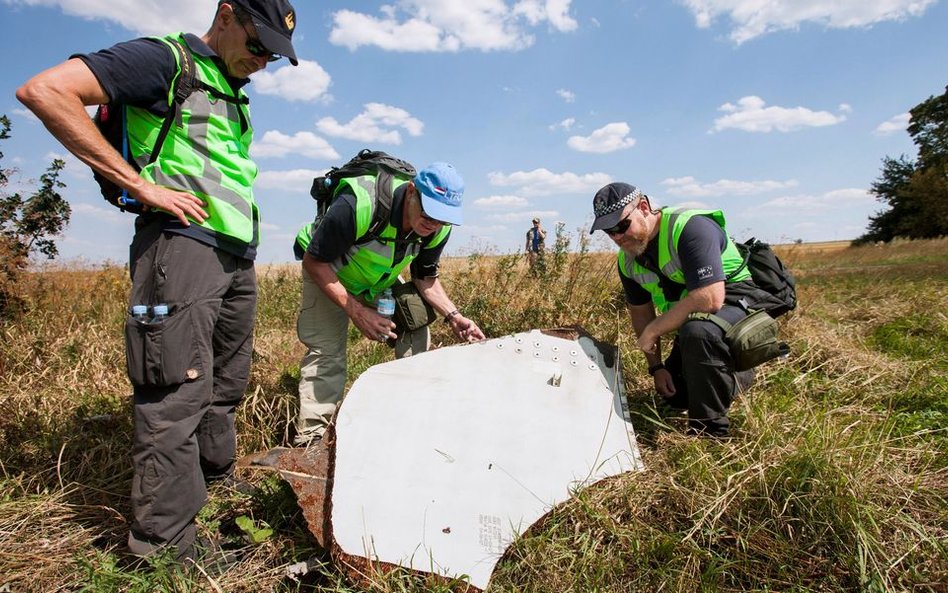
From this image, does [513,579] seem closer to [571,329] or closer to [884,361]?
[571,329]

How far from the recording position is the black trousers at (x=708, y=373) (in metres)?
2.46

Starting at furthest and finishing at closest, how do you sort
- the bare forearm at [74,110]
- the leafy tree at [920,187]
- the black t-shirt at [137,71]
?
the leafy tree at [920,187] → the black t-shirt at [137,71] → the bare forearm at [74,110]

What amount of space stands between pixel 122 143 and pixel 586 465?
2.19 meters

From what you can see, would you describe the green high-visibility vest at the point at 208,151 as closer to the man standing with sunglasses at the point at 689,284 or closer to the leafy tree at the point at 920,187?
the man standing with sunglasses at the point at 689,284

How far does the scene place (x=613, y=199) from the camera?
257 cm

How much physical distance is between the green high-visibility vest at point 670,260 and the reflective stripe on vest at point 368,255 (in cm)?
125

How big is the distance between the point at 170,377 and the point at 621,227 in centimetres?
212

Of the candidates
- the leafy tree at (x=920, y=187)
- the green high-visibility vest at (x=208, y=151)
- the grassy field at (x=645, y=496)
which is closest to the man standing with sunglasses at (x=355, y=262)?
the grassy field at (x=645, y=496)

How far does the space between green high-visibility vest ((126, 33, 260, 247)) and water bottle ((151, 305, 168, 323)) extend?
1.14ft

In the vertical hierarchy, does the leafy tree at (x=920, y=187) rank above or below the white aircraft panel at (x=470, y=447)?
above

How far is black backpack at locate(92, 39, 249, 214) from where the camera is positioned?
1811 millimetres

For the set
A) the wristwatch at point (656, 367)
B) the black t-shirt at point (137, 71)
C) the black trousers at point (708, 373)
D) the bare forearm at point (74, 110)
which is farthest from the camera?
the wristwatch at point (656, 367)

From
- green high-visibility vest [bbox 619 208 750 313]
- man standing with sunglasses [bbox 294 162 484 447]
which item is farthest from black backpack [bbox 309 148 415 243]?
green high-visibility vest [bbox 619 208 750 313]

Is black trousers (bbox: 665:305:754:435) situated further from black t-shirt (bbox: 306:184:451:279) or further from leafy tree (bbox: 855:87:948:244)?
leafy tree (bbox: 855:87:948:244)
